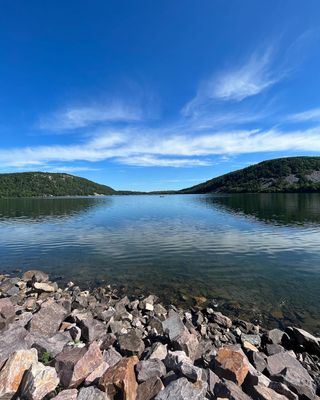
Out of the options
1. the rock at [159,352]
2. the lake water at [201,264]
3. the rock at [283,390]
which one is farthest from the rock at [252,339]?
the rock at [159,352]

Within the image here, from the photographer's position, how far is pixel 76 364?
9586mm

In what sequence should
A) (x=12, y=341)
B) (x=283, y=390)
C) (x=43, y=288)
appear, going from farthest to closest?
1. (x=43, y=288)
2. (x=12, y=341)
3. (x=283, y=390)

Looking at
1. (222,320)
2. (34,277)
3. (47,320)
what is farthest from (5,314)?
(222,320)

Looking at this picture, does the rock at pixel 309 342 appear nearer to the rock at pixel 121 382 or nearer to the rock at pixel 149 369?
the rock at pixel 149 369

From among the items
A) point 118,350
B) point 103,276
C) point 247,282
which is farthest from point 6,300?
point 247,282

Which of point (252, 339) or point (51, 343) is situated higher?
point (51, 343)

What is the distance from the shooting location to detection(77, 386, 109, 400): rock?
27.8ft

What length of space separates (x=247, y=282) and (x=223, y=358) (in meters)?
14.7

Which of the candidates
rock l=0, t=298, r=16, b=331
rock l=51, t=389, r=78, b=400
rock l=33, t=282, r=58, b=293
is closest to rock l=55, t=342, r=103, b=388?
rock l=51, t=389, r=78, b=400

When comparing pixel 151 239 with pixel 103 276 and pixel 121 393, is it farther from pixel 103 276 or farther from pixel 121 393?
pixel 121 393

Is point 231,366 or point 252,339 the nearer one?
point 231,366

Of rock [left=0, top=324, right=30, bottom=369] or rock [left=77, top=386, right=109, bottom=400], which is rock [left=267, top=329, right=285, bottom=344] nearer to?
rock [left=77, top=386, right=109, bottom=400]

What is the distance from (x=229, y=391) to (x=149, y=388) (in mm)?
2566

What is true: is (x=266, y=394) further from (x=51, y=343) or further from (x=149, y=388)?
(x=51, y=343)
